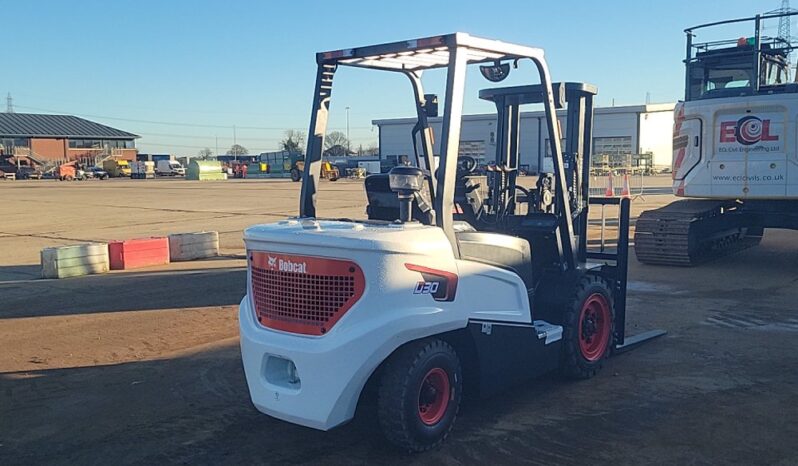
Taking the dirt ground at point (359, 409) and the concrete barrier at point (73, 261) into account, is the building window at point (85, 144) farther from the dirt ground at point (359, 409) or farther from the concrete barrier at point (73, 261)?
the dirt ground at point (359, 409)

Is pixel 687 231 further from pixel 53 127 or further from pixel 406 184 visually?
pixel 53 127

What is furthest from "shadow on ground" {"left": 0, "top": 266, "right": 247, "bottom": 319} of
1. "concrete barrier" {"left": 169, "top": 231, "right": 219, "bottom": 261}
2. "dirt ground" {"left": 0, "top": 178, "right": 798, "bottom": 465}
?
"concrete barrier" {"left": 169, "top": 231, "right": 219, "bottom": 261}

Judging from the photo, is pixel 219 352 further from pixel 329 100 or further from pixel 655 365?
pixel 655 365

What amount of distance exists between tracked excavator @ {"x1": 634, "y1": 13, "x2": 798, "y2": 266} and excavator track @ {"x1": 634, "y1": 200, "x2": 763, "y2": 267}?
0.02m

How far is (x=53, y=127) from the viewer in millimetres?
96000

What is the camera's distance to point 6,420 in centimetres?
549

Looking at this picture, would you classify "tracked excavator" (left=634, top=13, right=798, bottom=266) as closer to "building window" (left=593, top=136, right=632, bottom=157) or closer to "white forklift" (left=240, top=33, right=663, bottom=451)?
"white forklift" (left=240, top=33, right=663, bottom=451)

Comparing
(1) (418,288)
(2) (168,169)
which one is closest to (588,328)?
(1) (418,288)

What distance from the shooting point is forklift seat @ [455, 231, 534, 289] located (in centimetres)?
490

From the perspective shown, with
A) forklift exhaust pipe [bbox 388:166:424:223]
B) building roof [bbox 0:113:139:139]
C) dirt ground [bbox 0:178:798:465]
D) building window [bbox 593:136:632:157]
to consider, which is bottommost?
dirt ground [bbox 0:178:798:465]

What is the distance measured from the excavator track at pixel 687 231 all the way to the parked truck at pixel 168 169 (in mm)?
73191

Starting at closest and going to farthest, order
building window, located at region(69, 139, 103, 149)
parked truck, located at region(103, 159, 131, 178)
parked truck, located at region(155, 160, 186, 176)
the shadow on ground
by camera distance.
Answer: the shadow on ground < parked truck, located at region(103, 159, 131, 178) < parked truck, located at region(155, 160, 186, 176) < building window, located at region(69, 139, 103, 149)

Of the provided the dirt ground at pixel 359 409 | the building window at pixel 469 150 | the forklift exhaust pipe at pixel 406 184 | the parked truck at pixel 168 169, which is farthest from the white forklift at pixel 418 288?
the parked truck at pixel 168 169

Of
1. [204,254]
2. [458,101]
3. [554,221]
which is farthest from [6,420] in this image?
[204,254]
